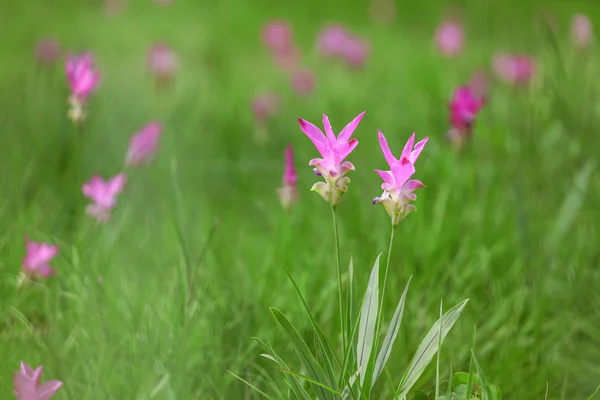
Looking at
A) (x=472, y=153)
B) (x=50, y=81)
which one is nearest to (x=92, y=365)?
(x=472, y=153)

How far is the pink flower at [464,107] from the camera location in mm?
1528

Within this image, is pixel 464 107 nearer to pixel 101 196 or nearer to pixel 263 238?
pixel 263 238

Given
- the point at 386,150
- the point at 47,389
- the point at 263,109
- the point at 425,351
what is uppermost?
the point at 386,150

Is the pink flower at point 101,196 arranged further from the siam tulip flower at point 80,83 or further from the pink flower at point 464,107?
the pink flower at point 464,107

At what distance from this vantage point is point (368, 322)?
0.90 m

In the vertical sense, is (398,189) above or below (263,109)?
above

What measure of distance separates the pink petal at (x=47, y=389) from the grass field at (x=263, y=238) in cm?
6

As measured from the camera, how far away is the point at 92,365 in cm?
106

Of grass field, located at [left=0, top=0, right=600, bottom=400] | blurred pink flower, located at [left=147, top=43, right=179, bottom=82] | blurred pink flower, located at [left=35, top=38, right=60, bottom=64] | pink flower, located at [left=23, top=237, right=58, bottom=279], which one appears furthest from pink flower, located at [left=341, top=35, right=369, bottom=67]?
pink flower, located at [left=23, top=237, right=58, bottom=279]

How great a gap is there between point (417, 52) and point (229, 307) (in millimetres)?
3622

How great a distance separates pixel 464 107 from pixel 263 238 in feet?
2.17

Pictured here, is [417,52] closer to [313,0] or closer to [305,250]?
A: [313,0]

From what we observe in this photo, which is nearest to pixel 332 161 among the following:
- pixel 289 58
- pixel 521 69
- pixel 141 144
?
pixel 141 144

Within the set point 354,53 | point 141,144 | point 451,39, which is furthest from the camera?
point 354,53
